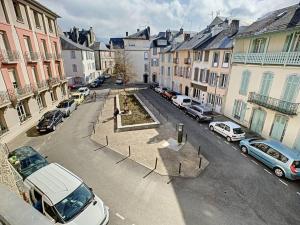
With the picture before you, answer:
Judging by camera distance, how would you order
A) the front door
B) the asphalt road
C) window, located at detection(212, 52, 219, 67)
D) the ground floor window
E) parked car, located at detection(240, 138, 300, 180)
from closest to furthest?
the asphalt road < parked car, located at detection(240, 138, 300, 180) < the front door < the ground floor window < window, located at detection(212, 52, 219, 67)

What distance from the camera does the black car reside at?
15557 millimetres

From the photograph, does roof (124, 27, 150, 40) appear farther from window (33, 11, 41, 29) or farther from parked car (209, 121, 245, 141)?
parked car (209, 121, 245, 141)

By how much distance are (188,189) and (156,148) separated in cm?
448

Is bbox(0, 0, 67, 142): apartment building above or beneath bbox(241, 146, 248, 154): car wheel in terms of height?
above

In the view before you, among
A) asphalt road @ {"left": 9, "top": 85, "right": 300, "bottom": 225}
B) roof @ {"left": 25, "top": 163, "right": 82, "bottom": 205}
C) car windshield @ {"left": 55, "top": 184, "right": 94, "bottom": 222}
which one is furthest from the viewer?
asphalt road @ {"left": 9, "top": 85, "right": 300, "bottom": 225}

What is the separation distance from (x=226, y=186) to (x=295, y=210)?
10.3ft

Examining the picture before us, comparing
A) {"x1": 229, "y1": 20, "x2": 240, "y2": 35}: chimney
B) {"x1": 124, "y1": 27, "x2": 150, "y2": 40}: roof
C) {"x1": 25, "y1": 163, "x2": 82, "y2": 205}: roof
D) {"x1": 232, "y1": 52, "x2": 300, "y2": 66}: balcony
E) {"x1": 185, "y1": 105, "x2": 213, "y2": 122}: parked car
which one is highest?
{"x1": 124, "y1": 27, "x2": 150, "y2": 40}: roof

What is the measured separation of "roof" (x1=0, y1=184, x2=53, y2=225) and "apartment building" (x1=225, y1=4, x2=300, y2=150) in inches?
627

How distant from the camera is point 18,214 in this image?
1615mm

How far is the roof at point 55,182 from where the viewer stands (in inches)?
261

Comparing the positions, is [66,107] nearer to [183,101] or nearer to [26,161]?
[26,161]

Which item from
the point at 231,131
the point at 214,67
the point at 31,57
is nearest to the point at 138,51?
the point at 214,67

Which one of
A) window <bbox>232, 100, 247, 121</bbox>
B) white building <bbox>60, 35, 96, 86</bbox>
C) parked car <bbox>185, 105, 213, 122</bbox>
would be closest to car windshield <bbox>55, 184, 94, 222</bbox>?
parked car <bbox>185, 105, 213, 122</bbox>

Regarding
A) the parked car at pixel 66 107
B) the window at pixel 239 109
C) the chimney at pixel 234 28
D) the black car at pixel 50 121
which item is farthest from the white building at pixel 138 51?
the window at pixel 239 109
